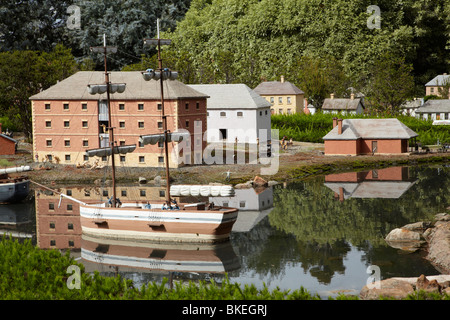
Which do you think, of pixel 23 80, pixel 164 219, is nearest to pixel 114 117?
pixel 23 80

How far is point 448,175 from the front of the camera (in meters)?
68.9

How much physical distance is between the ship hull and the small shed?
36.5 m

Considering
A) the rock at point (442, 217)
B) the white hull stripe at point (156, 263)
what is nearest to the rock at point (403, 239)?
the rock at point (442, 217)

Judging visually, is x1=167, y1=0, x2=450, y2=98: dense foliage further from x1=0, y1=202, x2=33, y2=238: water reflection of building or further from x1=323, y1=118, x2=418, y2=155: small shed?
x1=0, y1=202, x2=33, y2=238: water reflection of building

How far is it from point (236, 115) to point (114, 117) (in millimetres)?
18706

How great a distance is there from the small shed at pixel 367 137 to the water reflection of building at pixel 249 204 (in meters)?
18.1

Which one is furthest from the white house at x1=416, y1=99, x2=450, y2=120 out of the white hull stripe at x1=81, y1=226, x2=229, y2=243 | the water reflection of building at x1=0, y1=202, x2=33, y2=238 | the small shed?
the white hull stripe at x1=81, y1=226, x2=229, y2=243

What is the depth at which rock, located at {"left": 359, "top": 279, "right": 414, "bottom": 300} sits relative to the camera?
100 feet

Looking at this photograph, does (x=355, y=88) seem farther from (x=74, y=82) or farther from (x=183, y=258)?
(x=183, y=258)

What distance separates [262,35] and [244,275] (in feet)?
257

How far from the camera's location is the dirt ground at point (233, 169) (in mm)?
64938

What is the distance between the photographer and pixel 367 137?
7869cm

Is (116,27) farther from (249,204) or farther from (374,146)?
(249,204)

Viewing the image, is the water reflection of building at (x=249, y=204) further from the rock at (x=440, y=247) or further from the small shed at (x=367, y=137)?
the small shed at (x=367, y=137)
